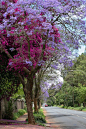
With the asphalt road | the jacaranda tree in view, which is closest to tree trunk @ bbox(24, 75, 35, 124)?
the jacaranda tree

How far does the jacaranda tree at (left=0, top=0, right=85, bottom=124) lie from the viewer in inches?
422

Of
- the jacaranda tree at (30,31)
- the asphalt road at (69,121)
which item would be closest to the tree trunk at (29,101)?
the jacaranda tree at (30,31)

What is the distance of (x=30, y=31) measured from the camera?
11195mm

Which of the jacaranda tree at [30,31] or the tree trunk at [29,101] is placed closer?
the jacaranda tree at [30,31]

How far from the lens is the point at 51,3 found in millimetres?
10469

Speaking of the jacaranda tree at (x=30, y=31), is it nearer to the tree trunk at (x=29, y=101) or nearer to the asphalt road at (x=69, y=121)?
the tree trunk at (x=29, y=101)

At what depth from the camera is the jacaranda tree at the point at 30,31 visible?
10.7m

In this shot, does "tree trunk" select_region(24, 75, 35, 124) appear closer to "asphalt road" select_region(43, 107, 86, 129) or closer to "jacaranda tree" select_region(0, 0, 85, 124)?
"jacaranda tree" select_region(0, 0, 85, 124)

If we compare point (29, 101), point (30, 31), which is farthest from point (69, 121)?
point (30, 31)

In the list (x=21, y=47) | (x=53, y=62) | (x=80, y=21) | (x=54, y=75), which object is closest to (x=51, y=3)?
(x=80, y=21)

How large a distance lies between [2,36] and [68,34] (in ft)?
13.1

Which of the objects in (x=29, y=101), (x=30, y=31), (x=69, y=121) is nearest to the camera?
(x=30, y=31)

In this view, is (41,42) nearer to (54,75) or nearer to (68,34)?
(68,34)

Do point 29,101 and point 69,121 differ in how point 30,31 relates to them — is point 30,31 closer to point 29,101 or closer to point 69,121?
point 29,101
